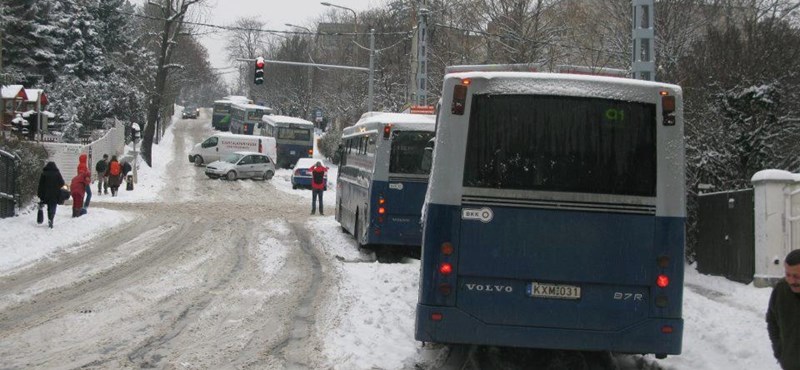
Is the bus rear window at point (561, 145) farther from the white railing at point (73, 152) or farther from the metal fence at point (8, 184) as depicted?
the white railing at point (73, 152)

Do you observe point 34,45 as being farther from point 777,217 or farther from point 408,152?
point 777,217

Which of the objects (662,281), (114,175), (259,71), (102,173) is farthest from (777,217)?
(102,173)

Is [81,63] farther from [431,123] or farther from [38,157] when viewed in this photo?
[431,123]

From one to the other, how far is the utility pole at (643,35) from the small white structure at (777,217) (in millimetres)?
3124

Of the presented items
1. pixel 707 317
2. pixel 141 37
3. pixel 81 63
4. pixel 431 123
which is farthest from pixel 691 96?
pixel 141 37

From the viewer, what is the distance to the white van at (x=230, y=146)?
60450 millimetres

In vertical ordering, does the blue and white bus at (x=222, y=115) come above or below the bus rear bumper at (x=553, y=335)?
above

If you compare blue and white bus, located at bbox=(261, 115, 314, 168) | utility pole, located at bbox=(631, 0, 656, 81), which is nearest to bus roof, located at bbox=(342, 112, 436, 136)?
utility pole, located at bbox=(631, 0, 656, 81)

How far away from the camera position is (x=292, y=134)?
65.4m

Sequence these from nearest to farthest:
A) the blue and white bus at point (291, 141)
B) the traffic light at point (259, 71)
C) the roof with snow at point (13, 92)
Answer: the traffic light at point (259, 71)
the roof with snow at point (13, 92)
the blue and white bus at point (291, 141)

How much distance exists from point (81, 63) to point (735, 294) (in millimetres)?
55125

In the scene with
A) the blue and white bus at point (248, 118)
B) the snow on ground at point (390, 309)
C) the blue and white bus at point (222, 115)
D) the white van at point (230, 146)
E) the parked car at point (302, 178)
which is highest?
the blue and white bus at point (222, 115)

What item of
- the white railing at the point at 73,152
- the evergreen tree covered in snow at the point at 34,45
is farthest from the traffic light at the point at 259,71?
the evergreen tree covered in snow at the point at 34,45

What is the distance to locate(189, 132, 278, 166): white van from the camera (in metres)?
60.5
